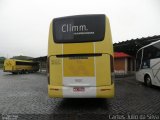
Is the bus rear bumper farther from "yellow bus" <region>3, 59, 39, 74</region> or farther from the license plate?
"yellow bus" <region>3, 59, 39, 74</region>

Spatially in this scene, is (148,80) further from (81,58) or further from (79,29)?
(79,29)

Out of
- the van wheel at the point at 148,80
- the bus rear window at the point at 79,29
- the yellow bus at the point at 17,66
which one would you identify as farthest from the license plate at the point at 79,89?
the yellow bus at the point at 17,66

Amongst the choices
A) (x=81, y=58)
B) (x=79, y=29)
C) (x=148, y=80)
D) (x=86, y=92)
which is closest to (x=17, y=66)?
(x=148, y=80)

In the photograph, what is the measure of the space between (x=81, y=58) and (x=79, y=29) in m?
1.06

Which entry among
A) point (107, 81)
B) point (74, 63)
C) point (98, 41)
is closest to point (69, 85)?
point (74, 63)

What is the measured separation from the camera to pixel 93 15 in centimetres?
715

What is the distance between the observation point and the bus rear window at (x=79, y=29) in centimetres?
699

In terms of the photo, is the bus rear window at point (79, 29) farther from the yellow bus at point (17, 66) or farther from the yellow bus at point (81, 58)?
the yellow bus at point (17, 66)

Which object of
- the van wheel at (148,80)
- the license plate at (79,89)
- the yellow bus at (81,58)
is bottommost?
the van wheel at (148,80)

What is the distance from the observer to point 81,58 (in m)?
6.93

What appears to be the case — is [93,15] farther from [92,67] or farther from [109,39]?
[92,67]

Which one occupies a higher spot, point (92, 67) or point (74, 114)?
point (92, 67)

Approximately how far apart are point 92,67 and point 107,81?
707 millimetres

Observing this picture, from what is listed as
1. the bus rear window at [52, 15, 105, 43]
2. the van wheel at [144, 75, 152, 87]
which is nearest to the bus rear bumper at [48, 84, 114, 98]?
the bus rear window at [52, 15, 105, 43]
